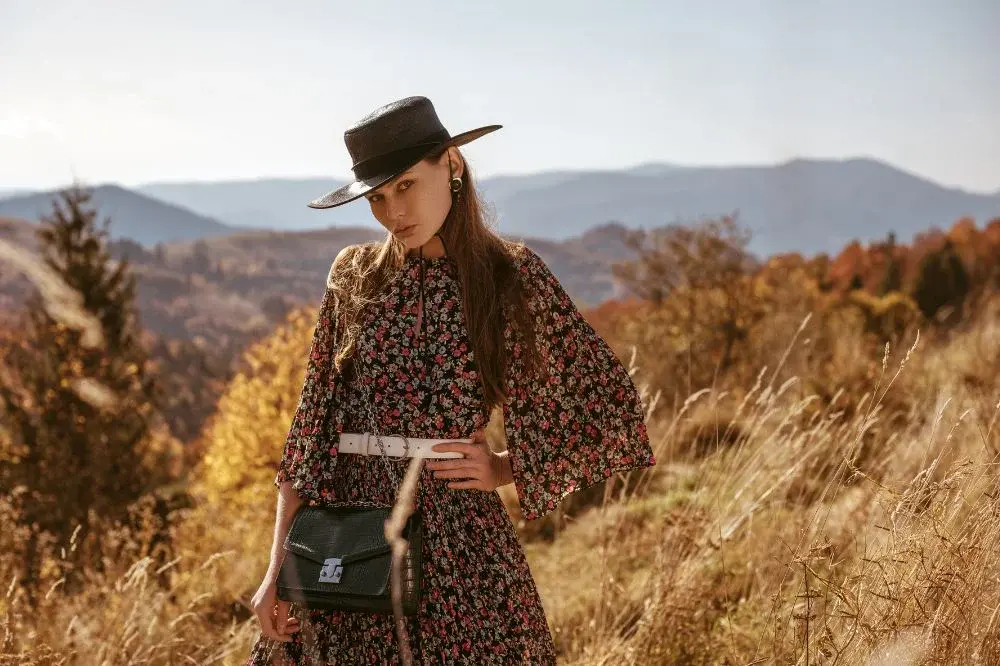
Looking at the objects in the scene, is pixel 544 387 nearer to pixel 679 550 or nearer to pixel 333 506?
pixel 333 506

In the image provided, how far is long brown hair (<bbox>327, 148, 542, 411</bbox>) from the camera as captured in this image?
173 cm

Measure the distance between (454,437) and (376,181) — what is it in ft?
1.93

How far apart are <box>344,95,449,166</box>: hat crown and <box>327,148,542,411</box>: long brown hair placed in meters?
0.06

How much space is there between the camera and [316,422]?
69.6 inches

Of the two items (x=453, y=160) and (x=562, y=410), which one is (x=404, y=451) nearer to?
(x=562, y=410)

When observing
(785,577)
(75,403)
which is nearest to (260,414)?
(75,403)

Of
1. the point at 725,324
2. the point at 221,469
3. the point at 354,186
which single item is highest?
the point at 354,186

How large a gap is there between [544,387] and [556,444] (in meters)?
0.13

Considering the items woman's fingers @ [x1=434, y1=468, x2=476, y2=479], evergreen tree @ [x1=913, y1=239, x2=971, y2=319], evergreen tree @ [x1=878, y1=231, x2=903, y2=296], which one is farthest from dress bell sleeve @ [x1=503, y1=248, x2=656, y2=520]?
evergreen tree @ [x1=878, y1=231, x2=903, y2=296]

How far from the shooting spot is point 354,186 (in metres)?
1.74

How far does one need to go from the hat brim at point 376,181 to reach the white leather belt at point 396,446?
1.73ft

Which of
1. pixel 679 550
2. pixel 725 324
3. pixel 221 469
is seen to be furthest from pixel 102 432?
pixel 679 550

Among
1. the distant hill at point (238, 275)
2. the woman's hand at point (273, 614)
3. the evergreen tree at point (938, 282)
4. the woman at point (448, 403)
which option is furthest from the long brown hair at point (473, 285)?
→ the distant hill at point (238, 275)

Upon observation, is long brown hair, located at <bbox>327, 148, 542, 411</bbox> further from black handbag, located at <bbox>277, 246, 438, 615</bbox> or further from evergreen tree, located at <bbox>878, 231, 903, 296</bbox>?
evergreen tree, located at <bbox>878, 231, 903, 296</bbox>
